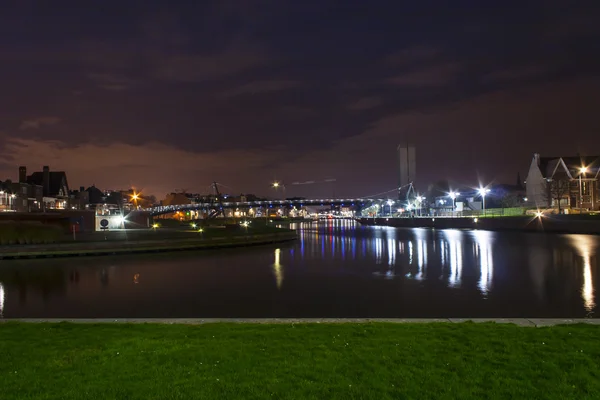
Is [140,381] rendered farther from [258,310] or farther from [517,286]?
[517,286]

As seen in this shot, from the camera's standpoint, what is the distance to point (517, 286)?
2367 centimetres

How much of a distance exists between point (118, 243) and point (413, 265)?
2695 centimetres

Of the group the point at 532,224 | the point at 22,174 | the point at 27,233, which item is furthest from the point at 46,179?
the point at 532,224

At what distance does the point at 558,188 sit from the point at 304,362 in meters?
106

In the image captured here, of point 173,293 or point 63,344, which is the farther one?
point 173,293

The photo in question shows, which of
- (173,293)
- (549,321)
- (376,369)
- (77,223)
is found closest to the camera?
(376,369)

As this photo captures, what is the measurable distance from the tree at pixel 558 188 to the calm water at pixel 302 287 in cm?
6721

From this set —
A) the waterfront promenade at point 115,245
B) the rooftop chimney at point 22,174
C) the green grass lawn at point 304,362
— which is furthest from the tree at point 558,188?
the rooftop chimney at point 22,174

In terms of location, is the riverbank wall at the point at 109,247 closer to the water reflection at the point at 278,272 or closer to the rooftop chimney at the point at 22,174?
the water reflection at the point at 278,272

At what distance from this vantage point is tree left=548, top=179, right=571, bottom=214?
9981cm

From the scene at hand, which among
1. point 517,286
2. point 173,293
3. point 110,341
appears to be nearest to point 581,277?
point 517,286

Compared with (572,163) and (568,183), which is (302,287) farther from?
(572,163)

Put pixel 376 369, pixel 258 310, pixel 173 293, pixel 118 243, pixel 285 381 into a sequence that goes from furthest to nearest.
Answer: pixel 118 243 < pixel 173 293 < pixel 258 310 < pixel 376 369 < pixel 285 381

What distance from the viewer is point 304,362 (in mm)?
8141
